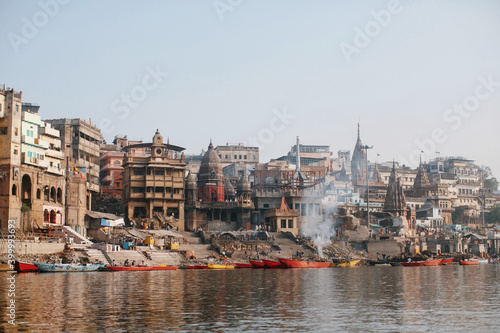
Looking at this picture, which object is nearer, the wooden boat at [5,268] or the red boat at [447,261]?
the wooden boat at [5,268]

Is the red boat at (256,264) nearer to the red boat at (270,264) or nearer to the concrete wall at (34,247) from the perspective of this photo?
the red boat at (270,264)

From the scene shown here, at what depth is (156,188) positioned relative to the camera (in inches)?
3469

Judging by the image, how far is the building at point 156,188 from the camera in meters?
86.9

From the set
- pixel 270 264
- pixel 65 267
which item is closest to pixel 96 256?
pixel 65 267

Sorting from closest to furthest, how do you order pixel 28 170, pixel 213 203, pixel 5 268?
pixel 5 268, pixel 28 170, pixel 213 203

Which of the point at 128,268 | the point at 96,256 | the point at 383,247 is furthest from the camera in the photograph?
the point at 383,247

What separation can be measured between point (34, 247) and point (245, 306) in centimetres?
3142

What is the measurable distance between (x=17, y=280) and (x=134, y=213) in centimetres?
4399

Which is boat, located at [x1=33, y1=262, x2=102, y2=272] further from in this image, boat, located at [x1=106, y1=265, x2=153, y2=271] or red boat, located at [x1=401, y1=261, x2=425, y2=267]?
red boat, located at [x1=401, y1=261, x2=425, y2=267]

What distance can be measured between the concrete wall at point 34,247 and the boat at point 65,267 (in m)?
3.51

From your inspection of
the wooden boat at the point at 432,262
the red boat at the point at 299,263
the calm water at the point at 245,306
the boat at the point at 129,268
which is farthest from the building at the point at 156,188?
the calm water at the point at 245,306

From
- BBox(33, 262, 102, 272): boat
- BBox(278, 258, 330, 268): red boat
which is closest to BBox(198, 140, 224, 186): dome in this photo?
BBox(278, 258, 330, 268): red boat

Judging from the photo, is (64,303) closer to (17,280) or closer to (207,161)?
(17,280)

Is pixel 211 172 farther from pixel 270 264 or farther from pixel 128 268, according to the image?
pixel 128 268
